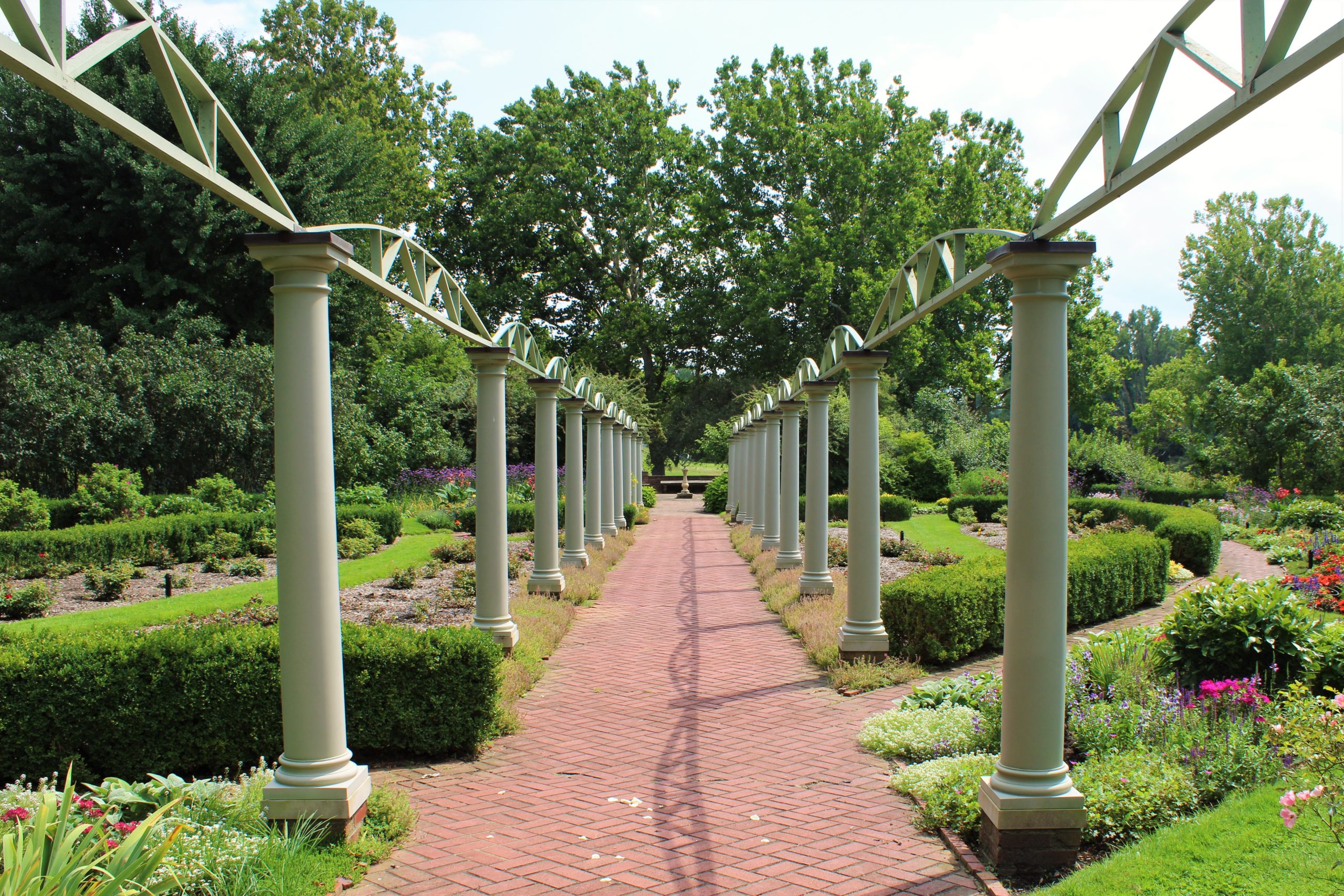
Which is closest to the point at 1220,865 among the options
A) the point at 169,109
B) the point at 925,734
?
the point at 925,734

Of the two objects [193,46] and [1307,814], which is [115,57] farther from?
[1307,814]

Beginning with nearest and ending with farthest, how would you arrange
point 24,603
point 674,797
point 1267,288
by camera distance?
point 674,797 → point 24,603 → point 1267,288

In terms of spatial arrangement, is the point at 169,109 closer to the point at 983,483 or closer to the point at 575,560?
the point at 575,560

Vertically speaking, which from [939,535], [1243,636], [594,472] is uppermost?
[594,472]

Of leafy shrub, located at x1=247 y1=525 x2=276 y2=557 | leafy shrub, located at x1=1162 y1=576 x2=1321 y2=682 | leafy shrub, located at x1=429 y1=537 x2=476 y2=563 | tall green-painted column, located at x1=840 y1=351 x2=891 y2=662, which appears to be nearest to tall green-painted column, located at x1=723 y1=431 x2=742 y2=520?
leafy shrub, located at x1=429 y1=537 x2=476 y2=563

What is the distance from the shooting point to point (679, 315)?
142ft

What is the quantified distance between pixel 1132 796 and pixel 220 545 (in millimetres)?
14702

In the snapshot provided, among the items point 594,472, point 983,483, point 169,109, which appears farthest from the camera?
point 983,483

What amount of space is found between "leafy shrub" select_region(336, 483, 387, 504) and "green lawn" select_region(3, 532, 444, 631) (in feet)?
24.8

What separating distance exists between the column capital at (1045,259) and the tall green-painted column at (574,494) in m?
9.85

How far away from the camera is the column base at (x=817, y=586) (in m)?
11.6

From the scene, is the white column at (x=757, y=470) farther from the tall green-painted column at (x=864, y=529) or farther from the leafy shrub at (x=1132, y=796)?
the leafy shrub at (x=1132, y=796)

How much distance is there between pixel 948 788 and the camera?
496cm

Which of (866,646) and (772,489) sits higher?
(772,489)
